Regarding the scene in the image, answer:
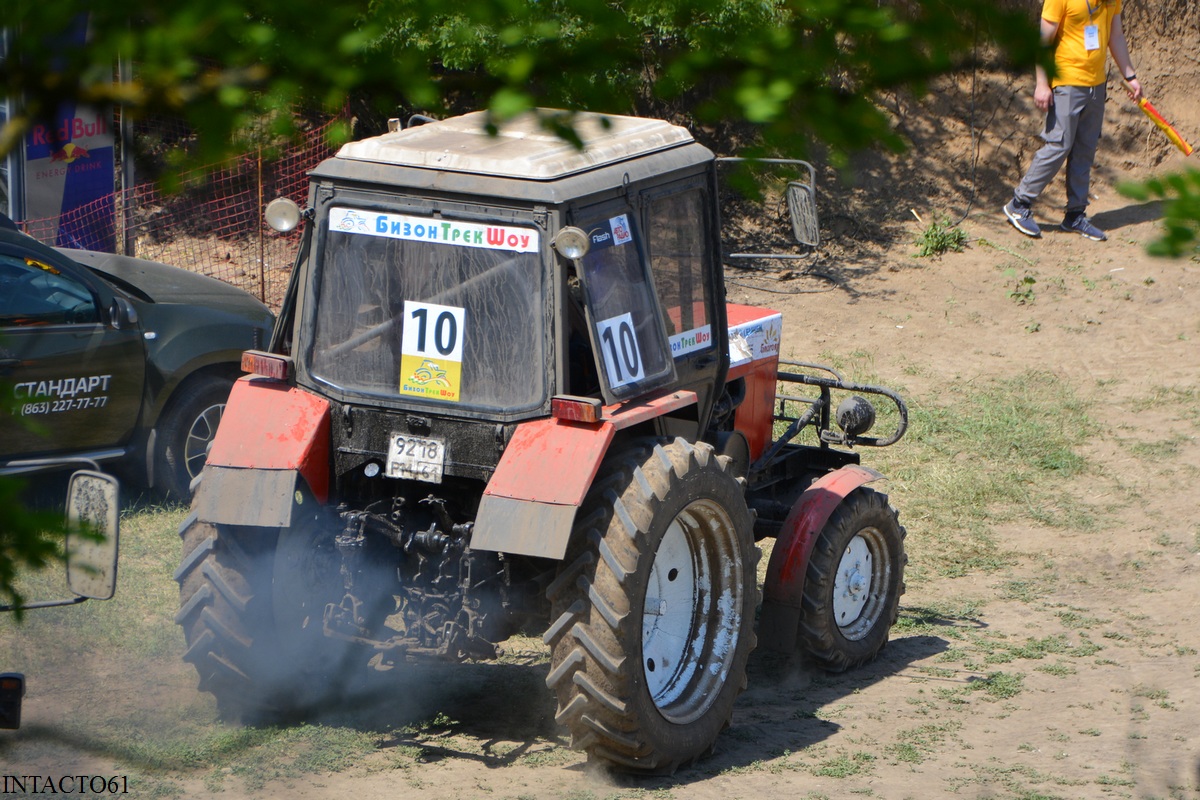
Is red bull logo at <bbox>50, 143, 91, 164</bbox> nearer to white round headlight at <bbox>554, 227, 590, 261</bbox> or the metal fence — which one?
the metal fence

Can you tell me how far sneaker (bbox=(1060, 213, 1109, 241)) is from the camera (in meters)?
13.9

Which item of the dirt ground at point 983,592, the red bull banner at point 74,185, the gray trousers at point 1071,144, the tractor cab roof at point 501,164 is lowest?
the dirt ground at point 983,592

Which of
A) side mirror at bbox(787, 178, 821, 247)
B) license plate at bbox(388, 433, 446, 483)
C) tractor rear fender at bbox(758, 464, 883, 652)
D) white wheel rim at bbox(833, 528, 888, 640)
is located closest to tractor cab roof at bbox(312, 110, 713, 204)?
side mirror at bbox(787, 178, 821, 247)

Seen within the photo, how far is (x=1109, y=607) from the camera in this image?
7473 millimetres

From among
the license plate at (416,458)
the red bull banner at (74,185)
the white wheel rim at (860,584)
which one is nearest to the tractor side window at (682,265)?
the license plate at (416,458)

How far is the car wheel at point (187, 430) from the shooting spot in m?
8.05

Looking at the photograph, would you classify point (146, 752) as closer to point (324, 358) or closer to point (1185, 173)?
point (324, 358)

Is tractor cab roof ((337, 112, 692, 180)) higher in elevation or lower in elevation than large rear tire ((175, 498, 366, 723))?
higher

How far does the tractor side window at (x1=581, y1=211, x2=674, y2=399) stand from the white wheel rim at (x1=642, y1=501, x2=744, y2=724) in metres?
0.57

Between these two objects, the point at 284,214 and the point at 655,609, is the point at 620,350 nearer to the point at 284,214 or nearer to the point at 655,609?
the point at 655,609

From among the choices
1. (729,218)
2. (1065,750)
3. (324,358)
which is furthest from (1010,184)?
(324,358)

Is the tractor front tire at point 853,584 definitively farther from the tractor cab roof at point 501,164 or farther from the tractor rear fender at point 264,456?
the tractor rear fender at point 264,456

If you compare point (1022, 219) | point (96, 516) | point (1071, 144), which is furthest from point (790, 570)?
point (1022, 219)

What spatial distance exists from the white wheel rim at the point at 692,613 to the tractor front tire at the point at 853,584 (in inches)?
28.9
